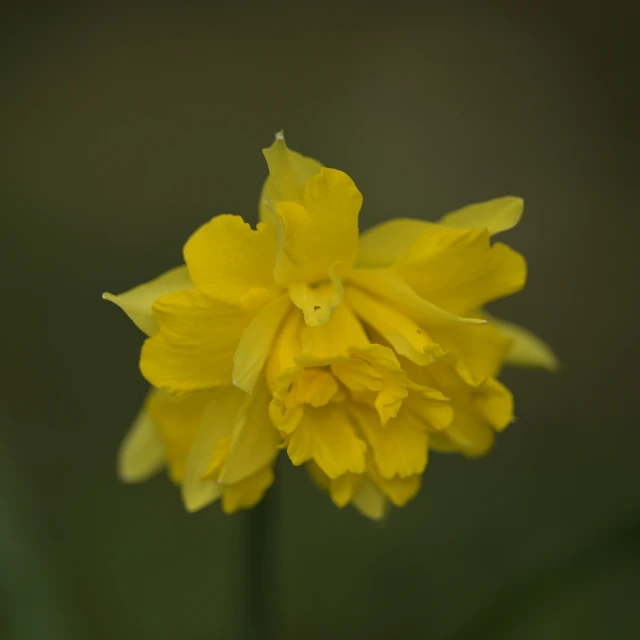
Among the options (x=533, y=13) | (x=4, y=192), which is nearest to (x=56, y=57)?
(x=4, y=192)

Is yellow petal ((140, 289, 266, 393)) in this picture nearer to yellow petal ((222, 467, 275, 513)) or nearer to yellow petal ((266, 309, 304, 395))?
yellow petal ((266, 309, 304, 395))

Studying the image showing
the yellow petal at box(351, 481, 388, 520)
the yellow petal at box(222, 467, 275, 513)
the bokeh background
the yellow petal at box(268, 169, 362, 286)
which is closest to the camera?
the yellow petal at box(268, 169, 362, 286)

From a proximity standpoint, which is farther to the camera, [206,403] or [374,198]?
[374,198]

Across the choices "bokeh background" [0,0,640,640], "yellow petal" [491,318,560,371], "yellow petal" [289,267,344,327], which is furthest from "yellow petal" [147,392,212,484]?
"bokeh background" [0,0,640,640]

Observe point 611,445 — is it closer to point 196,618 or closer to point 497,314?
point 497,314

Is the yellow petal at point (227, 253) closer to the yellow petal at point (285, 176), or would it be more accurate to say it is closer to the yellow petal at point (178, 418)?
the yellow petal at point (285, 176)

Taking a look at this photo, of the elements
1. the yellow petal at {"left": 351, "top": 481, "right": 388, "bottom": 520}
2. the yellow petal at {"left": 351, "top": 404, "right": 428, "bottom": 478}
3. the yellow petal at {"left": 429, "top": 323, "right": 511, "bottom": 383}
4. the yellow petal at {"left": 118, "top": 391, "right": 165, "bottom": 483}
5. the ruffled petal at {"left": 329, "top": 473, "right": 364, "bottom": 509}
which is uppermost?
the yellow petal at {"left": 429, "top": 323, "right": 511, "bottom": 383}
